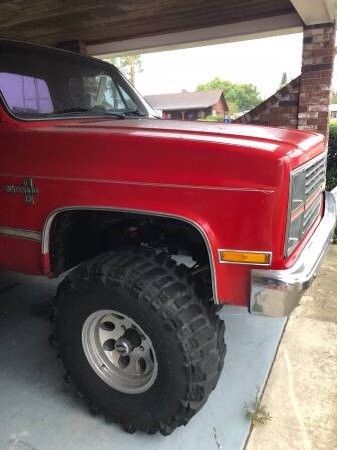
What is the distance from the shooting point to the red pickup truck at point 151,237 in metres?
1.84

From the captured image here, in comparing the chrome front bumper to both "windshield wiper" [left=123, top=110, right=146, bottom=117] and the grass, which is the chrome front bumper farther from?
"windshield wiper" [left=123, top=110, right=146, bottom=117]

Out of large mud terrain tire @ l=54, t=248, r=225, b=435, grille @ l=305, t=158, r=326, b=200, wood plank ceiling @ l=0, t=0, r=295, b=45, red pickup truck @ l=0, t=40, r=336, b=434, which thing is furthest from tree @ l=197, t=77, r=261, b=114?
large mud terrain tire @ l=54, t=248, r=225, b=435

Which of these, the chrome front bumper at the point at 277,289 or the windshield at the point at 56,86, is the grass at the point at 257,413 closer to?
the chrome front bumper at the point at 277,289

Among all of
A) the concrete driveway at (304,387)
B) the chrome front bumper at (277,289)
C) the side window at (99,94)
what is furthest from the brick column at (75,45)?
the chrome front bumper at (277,289)

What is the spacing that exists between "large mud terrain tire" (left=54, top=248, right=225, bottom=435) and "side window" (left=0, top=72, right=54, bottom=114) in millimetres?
1211

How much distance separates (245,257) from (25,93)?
1.88 meters

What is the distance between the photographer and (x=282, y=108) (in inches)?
234

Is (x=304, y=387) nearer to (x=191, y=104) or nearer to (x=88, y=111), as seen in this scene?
(x=88, y=111)

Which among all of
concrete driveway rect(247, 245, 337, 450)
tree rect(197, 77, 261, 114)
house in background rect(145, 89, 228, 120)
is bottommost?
concrete driveway rect(247, 245, 337, 450)

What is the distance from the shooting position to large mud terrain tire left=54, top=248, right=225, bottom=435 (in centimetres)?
200

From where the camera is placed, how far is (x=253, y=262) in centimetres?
187

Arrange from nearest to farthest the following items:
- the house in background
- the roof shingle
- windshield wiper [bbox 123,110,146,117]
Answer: windshield wiper [bbox 123,110,146,117] < the house in background < the roof shingle

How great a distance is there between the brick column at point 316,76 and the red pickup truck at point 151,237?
3.34 m

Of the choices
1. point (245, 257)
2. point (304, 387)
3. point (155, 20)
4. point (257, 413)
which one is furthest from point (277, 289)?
point (155, 20)
